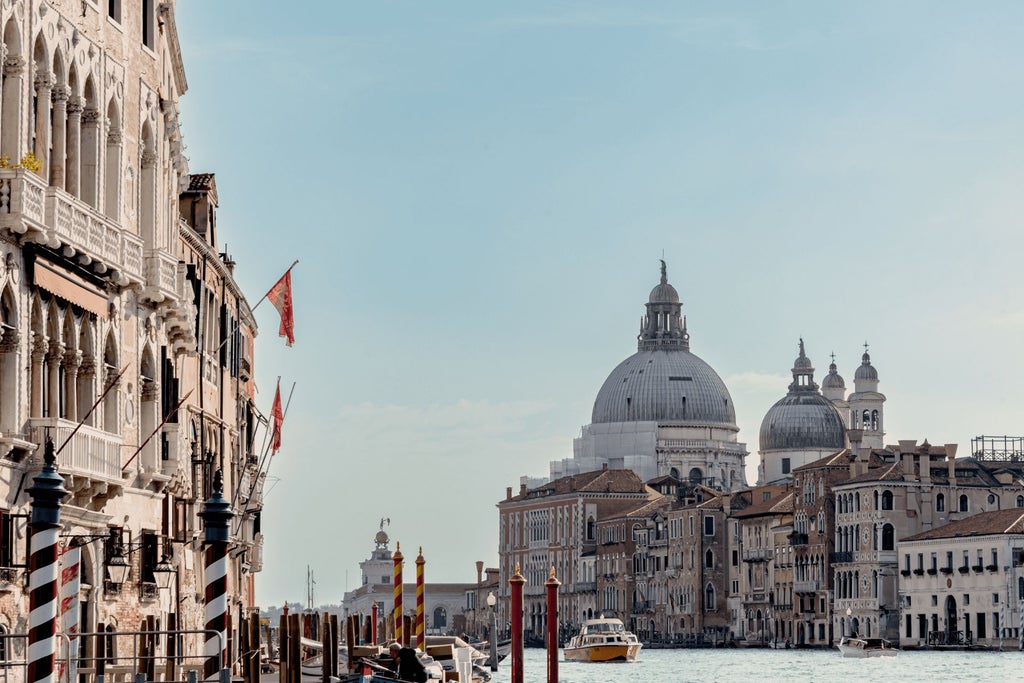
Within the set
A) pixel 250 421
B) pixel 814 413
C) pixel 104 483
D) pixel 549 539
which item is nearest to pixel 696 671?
pixel 250 421

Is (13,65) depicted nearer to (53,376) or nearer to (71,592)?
(53,376)

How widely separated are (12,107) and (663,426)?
13238 centimetres

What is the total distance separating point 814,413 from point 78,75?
13234 centimetres

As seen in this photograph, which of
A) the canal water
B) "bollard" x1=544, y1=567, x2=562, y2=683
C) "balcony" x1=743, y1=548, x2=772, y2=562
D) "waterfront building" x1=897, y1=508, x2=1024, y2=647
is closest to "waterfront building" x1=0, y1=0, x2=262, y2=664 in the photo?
"bollard" x1=544, y1=567, x2=562, y2=683

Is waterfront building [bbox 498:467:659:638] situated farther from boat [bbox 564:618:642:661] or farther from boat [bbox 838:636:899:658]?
boat [bbox 838:636:899:658]

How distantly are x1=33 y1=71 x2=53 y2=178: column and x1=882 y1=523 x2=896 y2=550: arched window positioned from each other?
80515 millimetres

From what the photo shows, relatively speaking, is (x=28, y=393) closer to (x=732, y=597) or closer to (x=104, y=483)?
(x=104, y=483)

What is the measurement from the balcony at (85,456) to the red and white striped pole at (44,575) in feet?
21.5

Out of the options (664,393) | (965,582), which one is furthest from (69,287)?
(664,393)

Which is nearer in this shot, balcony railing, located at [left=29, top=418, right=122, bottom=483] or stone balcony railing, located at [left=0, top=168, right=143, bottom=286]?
stone balcony railing, located at [left=0, top=168, right=143, bottom=286]

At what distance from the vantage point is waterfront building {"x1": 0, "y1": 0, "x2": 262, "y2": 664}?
2053 cm

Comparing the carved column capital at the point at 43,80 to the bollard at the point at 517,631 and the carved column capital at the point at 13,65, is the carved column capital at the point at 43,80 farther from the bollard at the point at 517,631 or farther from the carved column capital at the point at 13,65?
the bollard at the point at 517,631

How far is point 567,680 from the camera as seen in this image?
62.8 m

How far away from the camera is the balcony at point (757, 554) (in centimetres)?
11319
